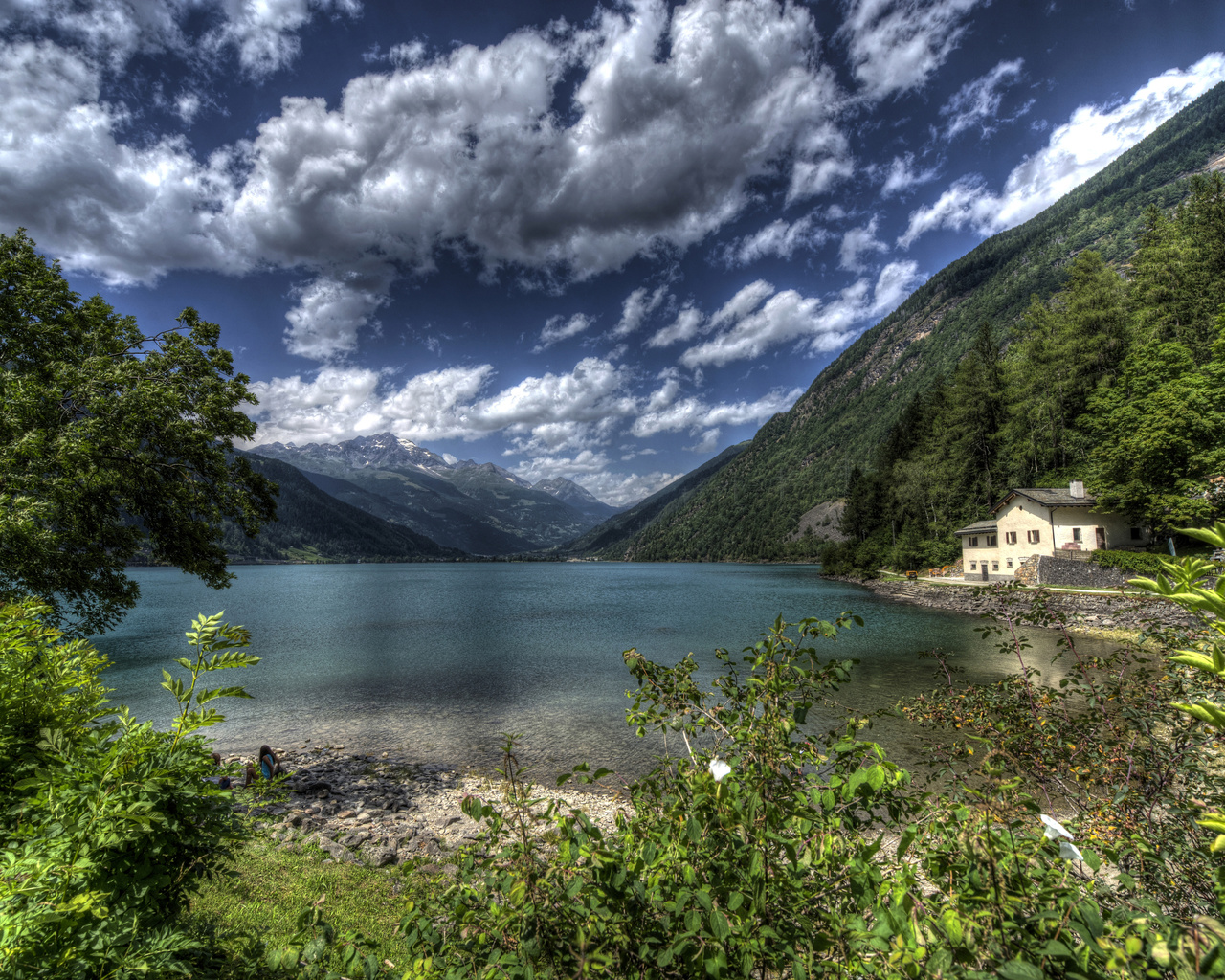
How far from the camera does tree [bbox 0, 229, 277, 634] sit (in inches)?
340

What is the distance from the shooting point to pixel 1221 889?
55.5 inches

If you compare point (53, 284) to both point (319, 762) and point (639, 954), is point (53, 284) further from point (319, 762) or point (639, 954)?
point (639, 954)

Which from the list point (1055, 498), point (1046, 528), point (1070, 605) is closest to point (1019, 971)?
point (1070, 605)

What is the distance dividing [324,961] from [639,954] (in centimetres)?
162

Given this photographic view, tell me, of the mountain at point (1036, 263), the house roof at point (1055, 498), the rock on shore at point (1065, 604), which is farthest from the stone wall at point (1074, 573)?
the mountain at point (1036, 263)

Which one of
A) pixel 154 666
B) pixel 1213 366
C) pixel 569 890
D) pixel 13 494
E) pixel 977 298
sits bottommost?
pixel 154 666

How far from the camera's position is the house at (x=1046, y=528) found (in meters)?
38.3

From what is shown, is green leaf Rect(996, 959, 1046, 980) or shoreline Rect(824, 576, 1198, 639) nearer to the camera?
green leaf Rect(996, 959, 1046, 980)

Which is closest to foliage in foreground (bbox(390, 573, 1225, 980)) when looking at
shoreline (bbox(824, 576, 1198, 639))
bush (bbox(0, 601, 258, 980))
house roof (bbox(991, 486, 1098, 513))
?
bush (bbox(0, 601, 258, 980))

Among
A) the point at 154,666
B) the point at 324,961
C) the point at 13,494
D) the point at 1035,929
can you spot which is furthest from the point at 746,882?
the point at 154,666

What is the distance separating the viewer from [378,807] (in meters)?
11.2

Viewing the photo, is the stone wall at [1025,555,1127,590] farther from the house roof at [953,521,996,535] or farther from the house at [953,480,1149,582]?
the house roof at [953,521,996,535]

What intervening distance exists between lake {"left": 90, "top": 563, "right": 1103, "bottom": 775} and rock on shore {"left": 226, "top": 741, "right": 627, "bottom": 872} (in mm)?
1471

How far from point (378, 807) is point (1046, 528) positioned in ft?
168
